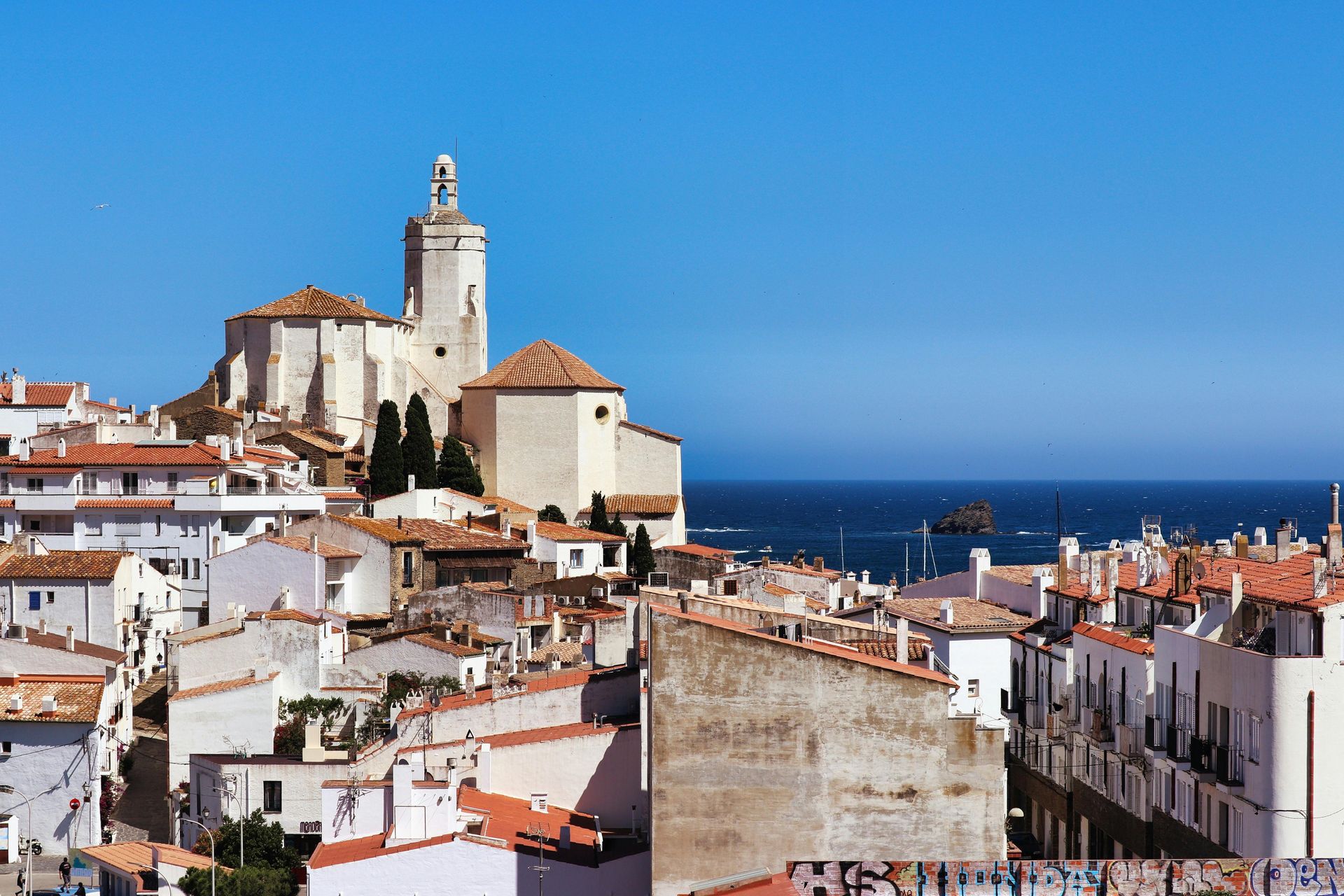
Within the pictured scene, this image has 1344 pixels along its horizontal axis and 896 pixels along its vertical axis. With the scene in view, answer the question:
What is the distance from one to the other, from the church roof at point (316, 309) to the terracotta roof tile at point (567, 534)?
1969 centimetres

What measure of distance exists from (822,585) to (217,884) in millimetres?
24978

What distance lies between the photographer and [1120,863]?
18922 millimetres

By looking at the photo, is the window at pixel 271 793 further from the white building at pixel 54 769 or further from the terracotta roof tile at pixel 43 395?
the terracotta roof tile at pixel 43 395

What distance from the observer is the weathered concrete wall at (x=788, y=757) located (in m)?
19.1

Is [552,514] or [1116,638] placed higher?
[552,514]

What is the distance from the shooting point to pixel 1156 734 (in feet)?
77.5

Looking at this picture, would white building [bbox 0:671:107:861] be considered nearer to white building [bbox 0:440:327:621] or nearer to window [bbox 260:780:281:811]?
window [bbox 260:780:281:811]

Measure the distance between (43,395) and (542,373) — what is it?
17478 millimetres

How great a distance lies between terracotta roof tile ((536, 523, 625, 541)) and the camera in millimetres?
51000

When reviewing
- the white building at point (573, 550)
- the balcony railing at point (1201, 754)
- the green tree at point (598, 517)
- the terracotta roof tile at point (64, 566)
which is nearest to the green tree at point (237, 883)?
the balcony railing at point (1201, 754)

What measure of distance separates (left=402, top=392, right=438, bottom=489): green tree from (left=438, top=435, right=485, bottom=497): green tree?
77 cm

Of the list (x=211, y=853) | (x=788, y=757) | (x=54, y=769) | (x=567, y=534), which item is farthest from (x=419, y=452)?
(x=788, y=757)

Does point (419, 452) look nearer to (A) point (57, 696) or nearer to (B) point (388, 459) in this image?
(B) point (388, 459)

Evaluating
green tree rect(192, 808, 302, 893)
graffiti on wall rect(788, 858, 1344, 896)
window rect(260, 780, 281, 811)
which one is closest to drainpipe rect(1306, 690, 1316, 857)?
graffiti on wall rect(788, 858, 1344, 896)
